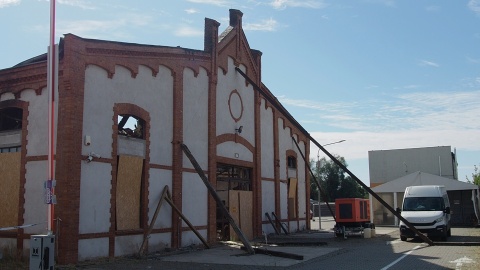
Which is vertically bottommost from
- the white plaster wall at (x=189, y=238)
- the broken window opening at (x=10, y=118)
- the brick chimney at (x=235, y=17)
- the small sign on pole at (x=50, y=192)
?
the white plaster wall at (x=189, y=238)

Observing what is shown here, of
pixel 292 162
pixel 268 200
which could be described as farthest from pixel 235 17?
pixel 292 162

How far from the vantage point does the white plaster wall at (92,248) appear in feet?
52.1

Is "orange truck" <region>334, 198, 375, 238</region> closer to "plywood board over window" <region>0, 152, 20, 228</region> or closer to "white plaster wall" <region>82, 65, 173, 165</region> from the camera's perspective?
"white plaster wall" <region>82, 65, 173, 165</region>

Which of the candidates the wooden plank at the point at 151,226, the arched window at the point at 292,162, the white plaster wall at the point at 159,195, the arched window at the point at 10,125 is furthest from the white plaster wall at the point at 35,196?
the arched window at the point at 292,162

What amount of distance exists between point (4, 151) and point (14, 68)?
9.79ft

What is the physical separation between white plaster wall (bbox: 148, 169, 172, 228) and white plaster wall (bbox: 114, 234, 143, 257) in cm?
89

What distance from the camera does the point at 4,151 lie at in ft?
58.3

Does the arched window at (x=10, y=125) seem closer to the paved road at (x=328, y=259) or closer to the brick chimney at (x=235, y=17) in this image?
the paved road at (x=328, y=259)

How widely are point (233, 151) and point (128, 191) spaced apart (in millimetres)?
7933

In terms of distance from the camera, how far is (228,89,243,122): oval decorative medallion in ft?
82.6

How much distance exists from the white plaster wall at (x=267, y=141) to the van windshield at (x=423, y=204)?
25.1 feet

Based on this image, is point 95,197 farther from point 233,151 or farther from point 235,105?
point 235,105

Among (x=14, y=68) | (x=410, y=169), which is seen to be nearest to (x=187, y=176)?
(x=14, y=68)

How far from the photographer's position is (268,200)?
28.3 m
